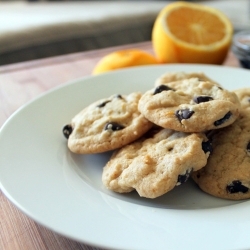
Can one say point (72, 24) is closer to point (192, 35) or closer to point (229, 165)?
point (192, 35)

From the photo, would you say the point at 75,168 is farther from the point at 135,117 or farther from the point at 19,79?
the point at 19,79

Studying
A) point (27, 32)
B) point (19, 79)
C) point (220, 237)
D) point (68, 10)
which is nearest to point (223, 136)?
point (220, 237)

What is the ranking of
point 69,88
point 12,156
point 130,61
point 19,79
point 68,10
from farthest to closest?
1. point 68,10
2. point 19,79
3. point 130,61
4. point 69,88
5. point 12,156

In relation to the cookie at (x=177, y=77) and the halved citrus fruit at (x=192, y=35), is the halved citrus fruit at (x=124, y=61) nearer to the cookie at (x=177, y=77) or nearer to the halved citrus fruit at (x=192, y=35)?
the halved citrus fruit at (x=192, y=35)

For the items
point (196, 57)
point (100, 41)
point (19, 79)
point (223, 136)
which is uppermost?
point (223, 136)

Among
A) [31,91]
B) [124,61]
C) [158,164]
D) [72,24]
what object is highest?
[158,164]

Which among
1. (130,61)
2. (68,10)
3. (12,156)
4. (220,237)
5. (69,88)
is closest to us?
(220,237)

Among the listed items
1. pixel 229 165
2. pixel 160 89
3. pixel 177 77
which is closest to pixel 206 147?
pixel 229 165
